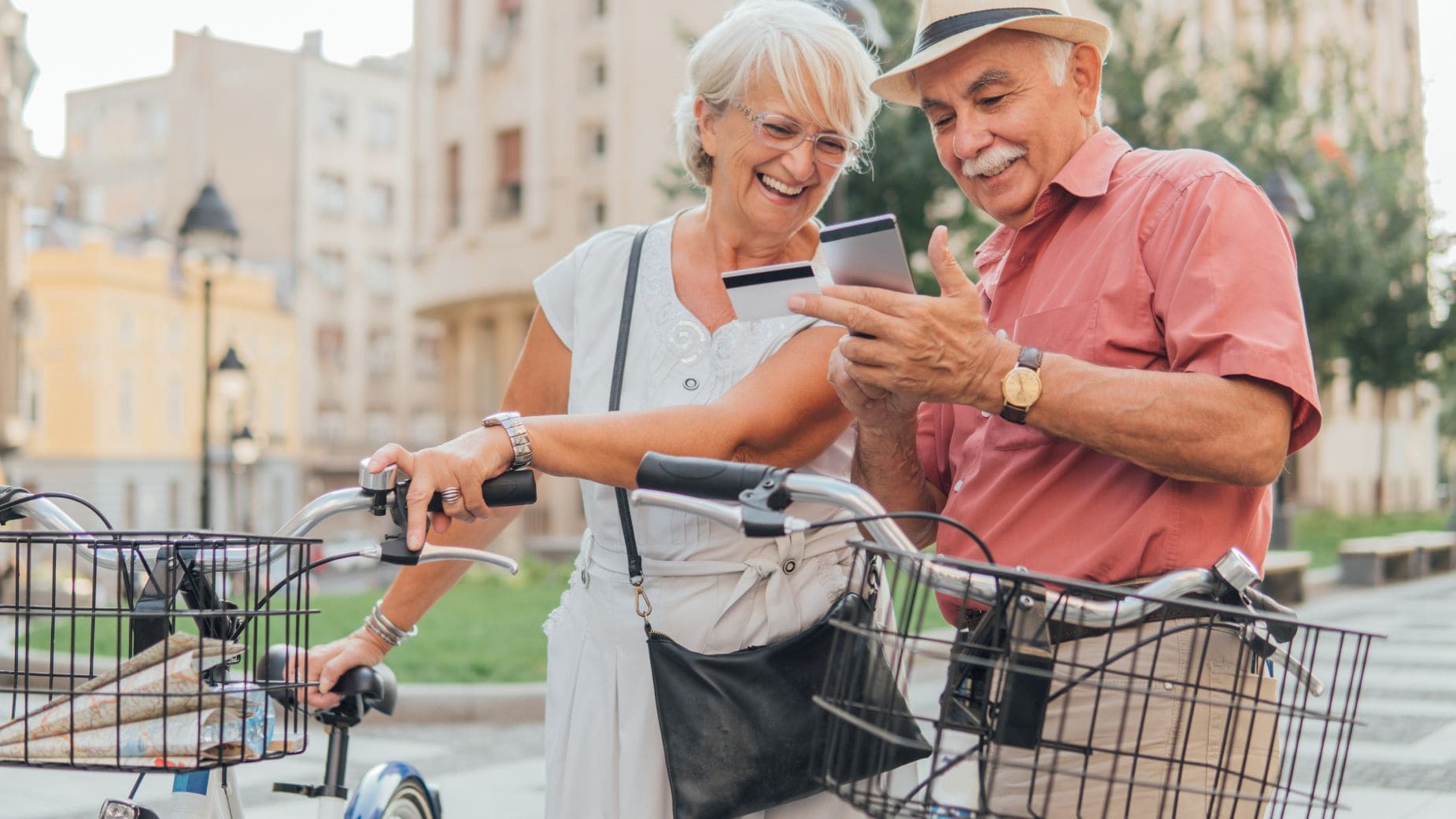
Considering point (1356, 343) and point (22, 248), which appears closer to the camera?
point (1356, 343)

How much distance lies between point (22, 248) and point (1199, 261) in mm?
37372

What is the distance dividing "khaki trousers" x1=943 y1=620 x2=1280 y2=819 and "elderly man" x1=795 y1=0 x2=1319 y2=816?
0.04ft

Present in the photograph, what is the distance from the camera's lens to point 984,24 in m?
2.26

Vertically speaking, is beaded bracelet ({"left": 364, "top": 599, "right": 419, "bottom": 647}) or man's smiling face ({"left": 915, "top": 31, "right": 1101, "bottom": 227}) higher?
man's smiling face ({"left": 915, "top": 31, "right": 1101, "bottom": 227})

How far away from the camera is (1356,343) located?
105 feet

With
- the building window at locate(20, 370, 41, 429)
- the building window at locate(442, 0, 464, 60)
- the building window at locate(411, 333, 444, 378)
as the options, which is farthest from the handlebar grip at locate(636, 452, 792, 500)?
the building window at locate(411, 333, 444, 378)

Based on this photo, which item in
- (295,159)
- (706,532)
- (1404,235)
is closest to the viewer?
(706,532)

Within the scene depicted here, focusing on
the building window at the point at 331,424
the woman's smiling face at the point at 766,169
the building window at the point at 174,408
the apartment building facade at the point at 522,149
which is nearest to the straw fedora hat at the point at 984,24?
the woman's smiling face at the point at 766,169

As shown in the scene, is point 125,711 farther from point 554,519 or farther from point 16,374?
point 16,374

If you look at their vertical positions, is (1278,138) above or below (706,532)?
above

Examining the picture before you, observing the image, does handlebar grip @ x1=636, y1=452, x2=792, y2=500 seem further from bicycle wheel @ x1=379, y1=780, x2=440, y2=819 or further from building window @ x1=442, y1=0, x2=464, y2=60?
building window @ x1=442, y1=0, x2=464, y2=60

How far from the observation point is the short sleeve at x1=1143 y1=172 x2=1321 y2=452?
1904mm

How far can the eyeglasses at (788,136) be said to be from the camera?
263 cm

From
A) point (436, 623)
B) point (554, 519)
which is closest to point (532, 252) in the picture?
point (554, 519)
